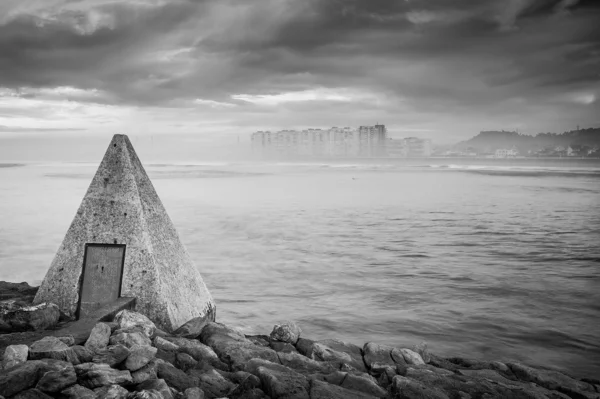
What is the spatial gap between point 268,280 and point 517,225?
15.4m

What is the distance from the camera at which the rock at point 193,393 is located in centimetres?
423

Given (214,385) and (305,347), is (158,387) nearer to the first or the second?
(214,385)

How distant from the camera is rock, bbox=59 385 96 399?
3.92 metres

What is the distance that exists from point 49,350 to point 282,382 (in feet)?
6.61

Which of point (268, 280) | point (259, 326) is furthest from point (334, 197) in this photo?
point (259, 326)

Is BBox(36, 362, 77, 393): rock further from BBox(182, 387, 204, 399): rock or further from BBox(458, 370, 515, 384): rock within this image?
BBox(458, 370, 515, 384): rock

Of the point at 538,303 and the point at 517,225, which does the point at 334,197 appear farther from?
the point at 538,303

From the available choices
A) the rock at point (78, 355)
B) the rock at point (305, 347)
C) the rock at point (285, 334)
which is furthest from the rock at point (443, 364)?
the rock at point (78, 355)

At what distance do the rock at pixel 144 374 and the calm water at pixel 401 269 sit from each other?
5.46 m

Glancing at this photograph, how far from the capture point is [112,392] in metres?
3.95

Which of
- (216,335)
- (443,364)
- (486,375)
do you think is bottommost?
(443,364)

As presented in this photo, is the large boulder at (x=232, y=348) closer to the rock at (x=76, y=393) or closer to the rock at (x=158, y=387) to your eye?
the rock at (x=158, y=387)

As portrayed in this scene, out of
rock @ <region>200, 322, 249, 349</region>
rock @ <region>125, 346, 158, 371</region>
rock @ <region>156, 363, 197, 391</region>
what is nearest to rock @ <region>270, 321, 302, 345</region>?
rock @ <region>200, 322, 249, 349</region>

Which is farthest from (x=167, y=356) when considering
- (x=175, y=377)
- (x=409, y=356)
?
(x=409, y=356)
